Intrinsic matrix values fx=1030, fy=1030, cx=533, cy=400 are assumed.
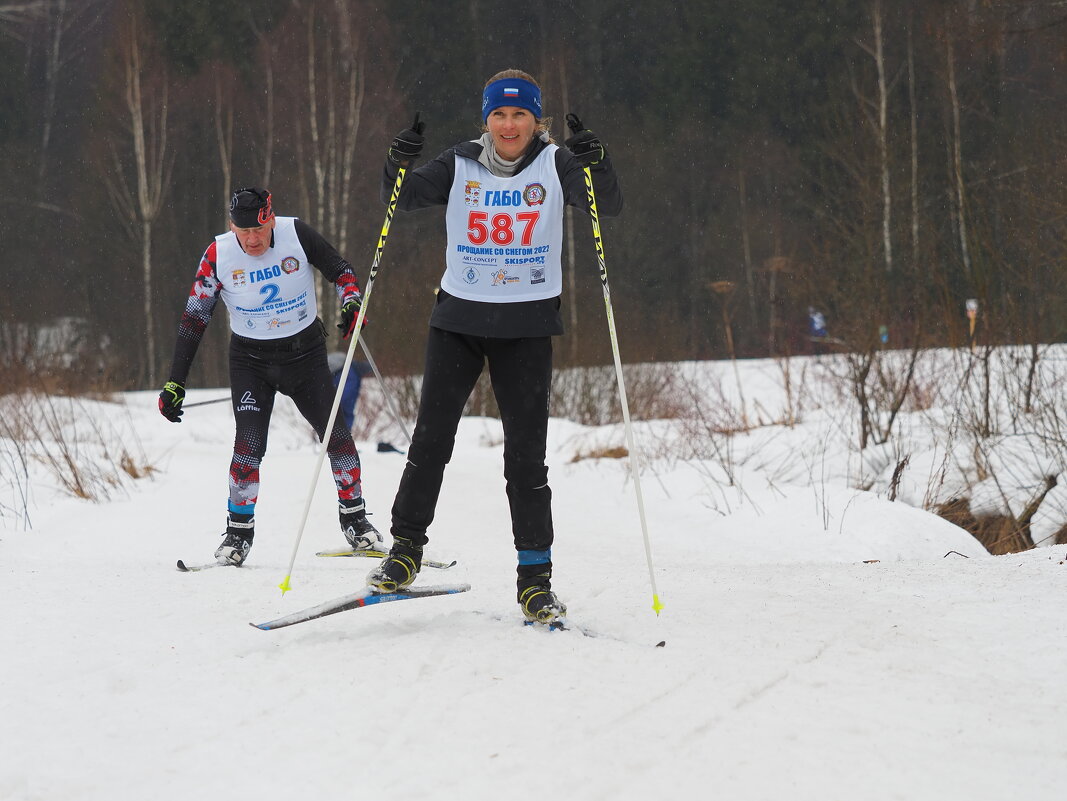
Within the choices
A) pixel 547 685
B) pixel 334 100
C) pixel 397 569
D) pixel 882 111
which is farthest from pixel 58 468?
pixel 882 111

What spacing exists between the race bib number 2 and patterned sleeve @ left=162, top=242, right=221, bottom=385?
212 centimetres

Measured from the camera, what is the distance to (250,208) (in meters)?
5.00

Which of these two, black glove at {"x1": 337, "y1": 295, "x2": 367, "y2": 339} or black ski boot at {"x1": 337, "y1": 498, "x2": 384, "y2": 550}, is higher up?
black glove at {"x1": 337, "y1": 295, "x2": 367, "y2": 339}

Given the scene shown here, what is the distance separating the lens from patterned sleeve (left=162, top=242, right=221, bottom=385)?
17.1 ft

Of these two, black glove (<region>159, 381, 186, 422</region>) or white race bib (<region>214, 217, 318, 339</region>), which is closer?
black glove (<region>159, 381, 186, 422</region>)

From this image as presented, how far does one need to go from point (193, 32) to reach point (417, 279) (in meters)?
13.3

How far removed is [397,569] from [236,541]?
75.0 inches

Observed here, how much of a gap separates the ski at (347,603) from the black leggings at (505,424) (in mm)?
201

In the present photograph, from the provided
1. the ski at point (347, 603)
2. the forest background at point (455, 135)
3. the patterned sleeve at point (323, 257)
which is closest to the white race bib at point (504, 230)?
the ski at point (347, 603)

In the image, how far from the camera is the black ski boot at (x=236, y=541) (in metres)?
5.16

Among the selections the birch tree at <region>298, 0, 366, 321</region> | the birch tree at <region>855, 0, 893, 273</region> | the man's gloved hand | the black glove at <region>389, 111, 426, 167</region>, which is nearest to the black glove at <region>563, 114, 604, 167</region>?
the man's gloved hand

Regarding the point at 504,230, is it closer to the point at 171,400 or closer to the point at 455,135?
the point at 171,400

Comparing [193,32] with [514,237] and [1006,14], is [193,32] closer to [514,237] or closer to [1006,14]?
[1006,14]

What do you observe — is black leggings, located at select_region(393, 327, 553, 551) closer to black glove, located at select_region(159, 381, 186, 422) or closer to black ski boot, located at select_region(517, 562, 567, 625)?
black ski boot, located at select_region(517, 562, 567, 625)
